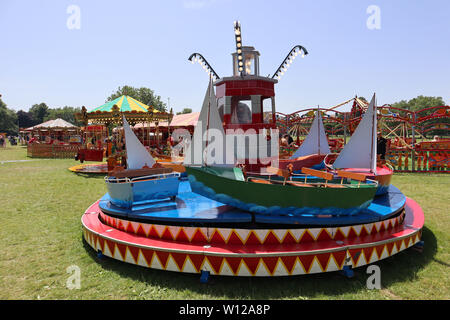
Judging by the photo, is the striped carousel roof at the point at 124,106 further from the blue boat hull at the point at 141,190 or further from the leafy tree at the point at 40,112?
the leafy tree at the point at 40,112

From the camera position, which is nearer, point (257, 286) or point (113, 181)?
point (257, 286)

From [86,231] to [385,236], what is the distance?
6.72 meters

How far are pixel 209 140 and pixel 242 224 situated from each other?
1979 mm

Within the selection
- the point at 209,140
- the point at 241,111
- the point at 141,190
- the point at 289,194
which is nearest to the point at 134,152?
the point at 141,190

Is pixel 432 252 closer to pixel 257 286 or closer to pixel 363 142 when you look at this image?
pixel 363 142

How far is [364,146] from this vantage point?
7156mm

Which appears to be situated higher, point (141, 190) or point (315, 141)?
point (315, 141)

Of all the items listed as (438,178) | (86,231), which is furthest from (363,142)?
(438,178)

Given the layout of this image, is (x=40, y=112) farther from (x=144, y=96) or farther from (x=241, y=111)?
(x=241, y=111)

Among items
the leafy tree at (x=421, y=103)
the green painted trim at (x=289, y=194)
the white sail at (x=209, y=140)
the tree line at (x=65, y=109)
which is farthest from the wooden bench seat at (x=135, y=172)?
the leafy tree at (x=421, y=103)

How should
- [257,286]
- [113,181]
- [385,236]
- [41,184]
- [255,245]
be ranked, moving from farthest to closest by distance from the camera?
[41,184] → [113,181] → [385,236] → [255,245] → [257,286]

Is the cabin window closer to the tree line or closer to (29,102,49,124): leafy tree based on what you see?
the tree line

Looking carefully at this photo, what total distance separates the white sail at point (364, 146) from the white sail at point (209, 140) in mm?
3509

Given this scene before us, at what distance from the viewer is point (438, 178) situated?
49.0ft
